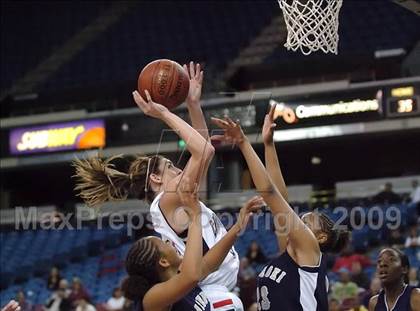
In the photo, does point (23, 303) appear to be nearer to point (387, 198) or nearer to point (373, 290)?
point (373, 290)

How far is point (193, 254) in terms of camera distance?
2.65m

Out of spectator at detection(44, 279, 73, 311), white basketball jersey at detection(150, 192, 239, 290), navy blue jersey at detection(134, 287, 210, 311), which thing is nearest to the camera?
navy blue jersey at detection(134, 287, 210, 311)

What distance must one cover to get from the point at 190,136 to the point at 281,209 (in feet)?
1.44

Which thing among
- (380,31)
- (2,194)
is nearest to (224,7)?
(380,31)

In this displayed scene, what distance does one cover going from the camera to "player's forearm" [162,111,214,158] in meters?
3.05

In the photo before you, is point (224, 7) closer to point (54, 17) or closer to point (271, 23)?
point (271, 23)

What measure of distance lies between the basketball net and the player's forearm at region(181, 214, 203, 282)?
64.2 inches

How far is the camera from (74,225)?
43.1 ft

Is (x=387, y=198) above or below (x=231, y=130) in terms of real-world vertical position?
below

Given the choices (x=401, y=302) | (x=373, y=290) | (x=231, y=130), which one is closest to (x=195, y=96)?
(x=231, y=130)

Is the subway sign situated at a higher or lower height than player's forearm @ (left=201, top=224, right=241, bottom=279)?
lower

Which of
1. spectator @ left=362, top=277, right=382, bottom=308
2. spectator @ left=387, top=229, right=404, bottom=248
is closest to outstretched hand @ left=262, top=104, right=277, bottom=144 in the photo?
spectator @ left=362, top=277, right=382, bottom=308

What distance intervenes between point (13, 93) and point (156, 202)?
1282 cm

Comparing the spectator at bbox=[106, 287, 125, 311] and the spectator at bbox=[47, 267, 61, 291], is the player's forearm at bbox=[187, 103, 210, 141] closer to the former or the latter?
the spectator at bbox=[106, 287, 125, 311]
